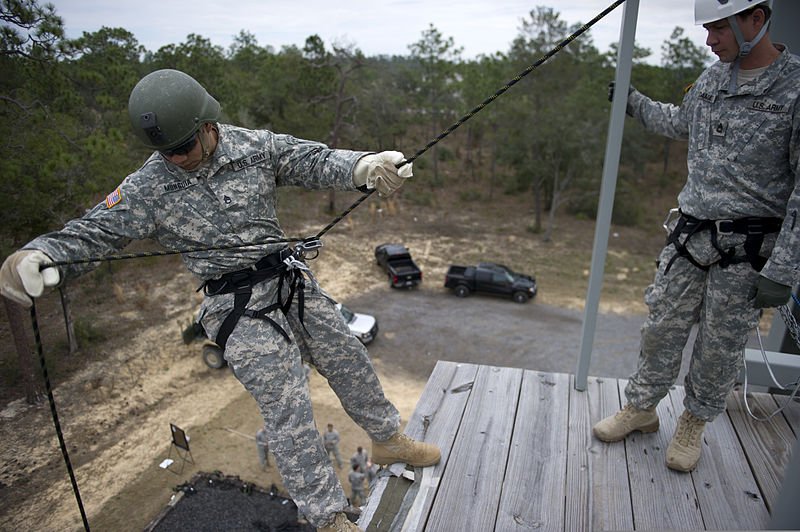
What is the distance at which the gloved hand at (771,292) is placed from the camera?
229 cm

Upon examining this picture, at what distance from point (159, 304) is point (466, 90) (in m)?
20.4

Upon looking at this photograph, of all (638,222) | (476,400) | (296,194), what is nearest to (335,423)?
(476,400)

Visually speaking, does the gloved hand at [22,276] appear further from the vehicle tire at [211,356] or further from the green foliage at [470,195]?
the green foliage at [470,195]

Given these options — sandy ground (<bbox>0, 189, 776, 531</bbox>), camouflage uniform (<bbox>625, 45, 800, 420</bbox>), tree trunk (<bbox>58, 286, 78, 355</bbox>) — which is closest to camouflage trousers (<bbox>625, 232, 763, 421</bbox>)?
camouflage uniform (<bbox>625, 45, 800, 420</bbox>)

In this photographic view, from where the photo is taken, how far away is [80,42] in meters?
9.74

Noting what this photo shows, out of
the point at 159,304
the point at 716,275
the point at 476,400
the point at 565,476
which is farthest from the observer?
the point at 159,304

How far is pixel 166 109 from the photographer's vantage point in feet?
7.57

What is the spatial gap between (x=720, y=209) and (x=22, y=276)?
10.3 feet

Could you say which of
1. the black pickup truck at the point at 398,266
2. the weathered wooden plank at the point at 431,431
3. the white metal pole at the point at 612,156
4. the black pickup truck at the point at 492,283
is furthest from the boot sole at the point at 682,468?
the black pickup truck at the point at 398,266

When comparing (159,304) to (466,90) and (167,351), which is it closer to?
(167,351)

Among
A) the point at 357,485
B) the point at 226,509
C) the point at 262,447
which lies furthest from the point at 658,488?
the point at 262,447

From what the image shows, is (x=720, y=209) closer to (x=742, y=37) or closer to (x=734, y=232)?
(x=734, y=232)

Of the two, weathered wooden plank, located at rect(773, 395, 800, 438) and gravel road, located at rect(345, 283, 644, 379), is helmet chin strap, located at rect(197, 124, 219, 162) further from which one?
gravel road, located at rect(345, 283, 644, 379)

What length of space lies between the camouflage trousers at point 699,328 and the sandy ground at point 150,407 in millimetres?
8767
